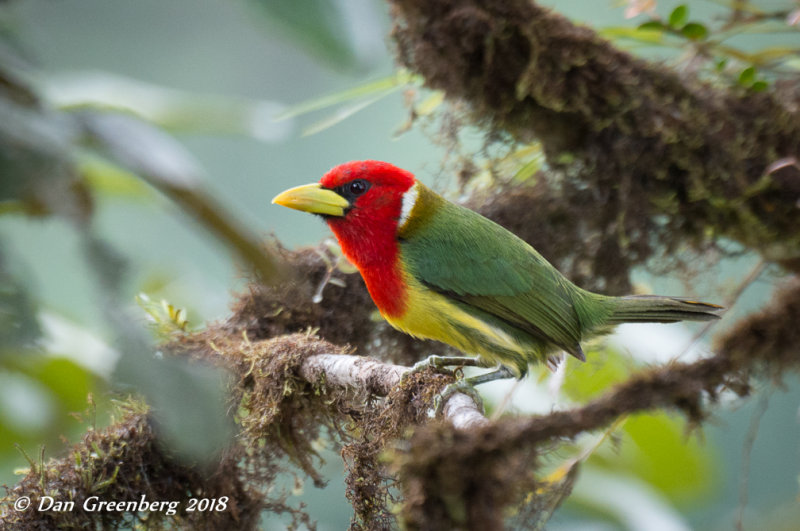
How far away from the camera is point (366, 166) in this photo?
93.2 inches

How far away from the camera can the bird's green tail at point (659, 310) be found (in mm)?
2266

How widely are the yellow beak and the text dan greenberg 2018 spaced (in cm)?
98

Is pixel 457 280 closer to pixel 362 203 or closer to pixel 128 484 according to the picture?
pixel 362 203

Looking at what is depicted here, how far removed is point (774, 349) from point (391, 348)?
6.11 ft

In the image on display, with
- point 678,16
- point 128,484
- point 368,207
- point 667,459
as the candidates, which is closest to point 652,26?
point 678,16

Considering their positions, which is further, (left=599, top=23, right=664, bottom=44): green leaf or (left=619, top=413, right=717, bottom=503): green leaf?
(left=619, top=413, right=717, bottom=503): green leaf

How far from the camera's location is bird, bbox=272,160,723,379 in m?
2.12

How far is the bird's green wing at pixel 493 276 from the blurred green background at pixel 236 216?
402 mm

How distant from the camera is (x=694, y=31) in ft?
9.18

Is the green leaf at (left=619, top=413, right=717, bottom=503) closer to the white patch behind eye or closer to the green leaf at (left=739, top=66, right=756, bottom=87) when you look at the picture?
the green leaf at (left=739, top=66, right=756, bottom=87)

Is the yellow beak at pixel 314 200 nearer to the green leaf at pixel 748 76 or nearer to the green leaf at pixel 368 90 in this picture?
the green leaf at pixel 368 90

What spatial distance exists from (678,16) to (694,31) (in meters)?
0.13

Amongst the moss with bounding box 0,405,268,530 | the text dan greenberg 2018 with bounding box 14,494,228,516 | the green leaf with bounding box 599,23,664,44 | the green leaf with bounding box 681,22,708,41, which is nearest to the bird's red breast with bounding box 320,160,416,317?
the moss with bounding box 0,405,268,530

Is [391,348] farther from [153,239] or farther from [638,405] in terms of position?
[153,239]
